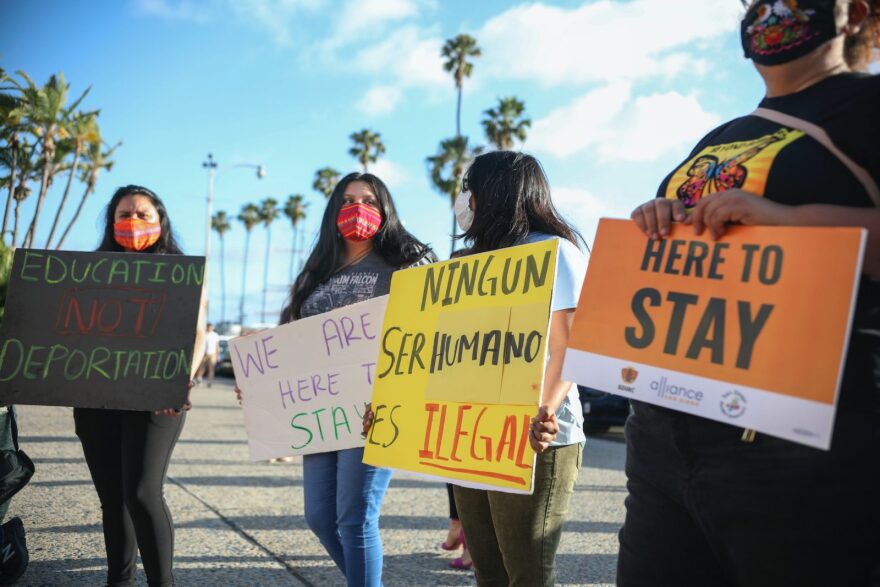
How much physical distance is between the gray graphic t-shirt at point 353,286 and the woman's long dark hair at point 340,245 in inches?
1.7

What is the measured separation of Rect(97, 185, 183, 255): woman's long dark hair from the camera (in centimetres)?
371

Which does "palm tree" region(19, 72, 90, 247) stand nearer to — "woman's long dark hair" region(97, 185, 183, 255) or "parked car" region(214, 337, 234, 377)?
"parked car" region(214, 337, 234, 377)

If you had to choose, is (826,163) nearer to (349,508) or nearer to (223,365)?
(349,508)

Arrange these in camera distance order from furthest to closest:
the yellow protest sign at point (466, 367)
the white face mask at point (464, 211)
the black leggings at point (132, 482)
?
1. the black leggings at point (132, 482)
2. the white face mask at point (464, 211)
3. the yellow protest sign at point (466, 367)

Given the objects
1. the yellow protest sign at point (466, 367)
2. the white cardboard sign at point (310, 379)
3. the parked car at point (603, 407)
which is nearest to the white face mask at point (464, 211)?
the yellow protest sign at point (466, 367)

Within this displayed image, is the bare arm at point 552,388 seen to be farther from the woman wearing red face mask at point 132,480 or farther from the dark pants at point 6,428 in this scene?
the dark pants at point 6,428

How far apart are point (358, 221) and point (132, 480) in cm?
153

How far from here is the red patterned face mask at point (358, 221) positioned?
340 centimetres

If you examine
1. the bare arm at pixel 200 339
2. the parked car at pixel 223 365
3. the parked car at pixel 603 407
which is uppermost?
the bare arm at pixel 200 339

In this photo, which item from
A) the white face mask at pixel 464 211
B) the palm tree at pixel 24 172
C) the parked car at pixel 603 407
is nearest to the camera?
the white face mask at pixel 464 211

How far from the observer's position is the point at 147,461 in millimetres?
3191

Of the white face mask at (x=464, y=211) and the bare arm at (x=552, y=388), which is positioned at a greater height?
the white face mask at (x=464, y=211)

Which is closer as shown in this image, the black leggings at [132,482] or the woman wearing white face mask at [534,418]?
the woman wearing white face mask at [534,418]

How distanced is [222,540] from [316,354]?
200cm
